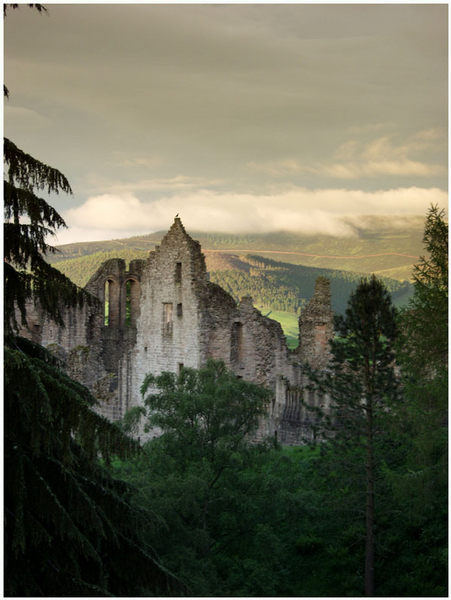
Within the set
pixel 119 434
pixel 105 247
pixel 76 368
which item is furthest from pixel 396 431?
pixel 105 247

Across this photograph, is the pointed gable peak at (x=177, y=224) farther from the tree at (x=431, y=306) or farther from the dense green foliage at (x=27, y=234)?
the dense green foliage at (x=27, y=234)

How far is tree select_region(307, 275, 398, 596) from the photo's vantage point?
64.0 feet

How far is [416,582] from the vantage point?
18422 millimetres

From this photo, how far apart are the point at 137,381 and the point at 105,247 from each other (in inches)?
1052

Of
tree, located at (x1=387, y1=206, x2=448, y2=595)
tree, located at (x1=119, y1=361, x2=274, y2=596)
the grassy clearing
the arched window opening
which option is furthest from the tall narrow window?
tree, located at (x1=387, y1=206, x2=448, y2=595)

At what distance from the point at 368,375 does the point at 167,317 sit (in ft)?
47.5

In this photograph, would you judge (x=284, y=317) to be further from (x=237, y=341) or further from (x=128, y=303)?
(x=237, y=341)

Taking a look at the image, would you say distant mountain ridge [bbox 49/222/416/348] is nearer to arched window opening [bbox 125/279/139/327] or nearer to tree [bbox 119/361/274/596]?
arched window opening [bbox 125/279/139/327]

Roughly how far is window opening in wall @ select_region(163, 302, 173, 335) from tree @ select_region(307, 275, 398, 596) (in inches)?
524

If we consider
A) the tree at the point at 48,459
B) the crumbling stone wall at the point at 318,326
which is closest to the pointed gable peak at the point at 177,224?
the crumbling stone wall at the point at 318,326

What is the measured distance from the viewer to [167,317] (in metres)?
32.6

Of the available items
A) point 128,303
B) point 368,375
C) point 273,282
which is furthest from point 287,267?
point 368,375

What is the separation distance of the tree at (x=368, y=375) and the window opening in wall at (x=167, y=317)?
13.3 meters

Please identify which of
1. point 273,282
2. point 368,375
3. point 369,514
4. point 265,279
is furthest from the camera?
point 265,279
